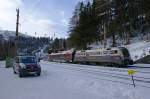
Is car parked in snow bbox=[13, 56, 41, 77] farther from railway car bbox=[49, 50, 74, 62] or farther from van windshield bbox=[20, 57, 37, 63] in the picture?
railway car bbox=[49, 50, 74, 62]

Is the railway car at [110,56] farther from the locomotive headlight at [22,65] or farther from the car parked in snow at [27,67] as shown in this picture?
the locomotive headlight at [22,65]

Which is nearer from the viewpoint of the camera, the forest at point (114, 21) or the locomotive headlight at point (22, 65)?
the locomotive headlight at point (22, 65)

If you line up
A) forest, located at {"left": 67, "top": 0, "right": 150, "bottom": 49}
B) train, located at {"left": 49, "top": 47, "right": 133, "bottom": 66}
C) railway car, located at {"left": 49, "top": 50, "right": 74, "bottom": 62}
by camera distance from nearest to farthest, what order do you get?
train, located at {"left": 49, "top": 47, "right": 133, "bottom": 66}, railway car, located at {"left": 49, "top": 50, "right": 74, "bottom": 62}, forest, located at {"left": 67, "top": 0, "right": 150, "bottom": 49}

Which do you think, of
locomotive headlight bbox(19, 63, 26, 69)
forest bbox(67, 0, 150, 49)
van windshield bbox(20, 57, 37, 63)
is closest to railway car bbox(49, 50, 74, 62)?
forest bbox(67, 0, 150, 49)

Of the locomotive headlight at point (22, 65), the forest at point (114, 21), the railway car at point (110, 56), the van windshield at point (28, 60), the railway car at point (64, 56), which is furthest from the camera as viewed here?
the forest at point (114, 21)

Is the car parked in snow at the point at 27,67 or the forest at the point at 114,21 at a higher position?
the forest at the point at 114,21

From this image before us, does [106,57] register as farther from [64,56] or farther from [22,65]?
[64,56]

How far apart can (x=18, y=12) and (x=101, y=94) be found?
26.1 metres

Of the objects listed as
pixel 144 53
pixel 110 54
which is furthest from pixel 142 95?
pixel 144 53

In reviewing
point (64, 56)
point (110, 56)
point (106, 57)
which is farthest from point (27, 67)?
point (64, 56)

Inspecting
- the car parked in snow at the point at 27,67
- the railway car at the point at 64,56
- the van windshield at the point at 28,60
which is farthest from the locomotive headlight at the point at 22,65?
the railway car at the point at 64,56

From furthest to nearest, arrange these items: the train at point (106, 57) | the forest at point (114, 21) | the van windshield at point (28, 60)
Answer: the forest at point (114, 21), the train at point (106, 57), the van windshield at point (28, 60)

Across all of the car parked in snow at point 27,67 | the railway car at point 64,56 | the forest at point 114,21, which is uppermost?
the forest at point 114,21

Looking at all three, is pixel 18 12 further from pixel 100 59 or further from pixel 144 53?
pixel 144 53
